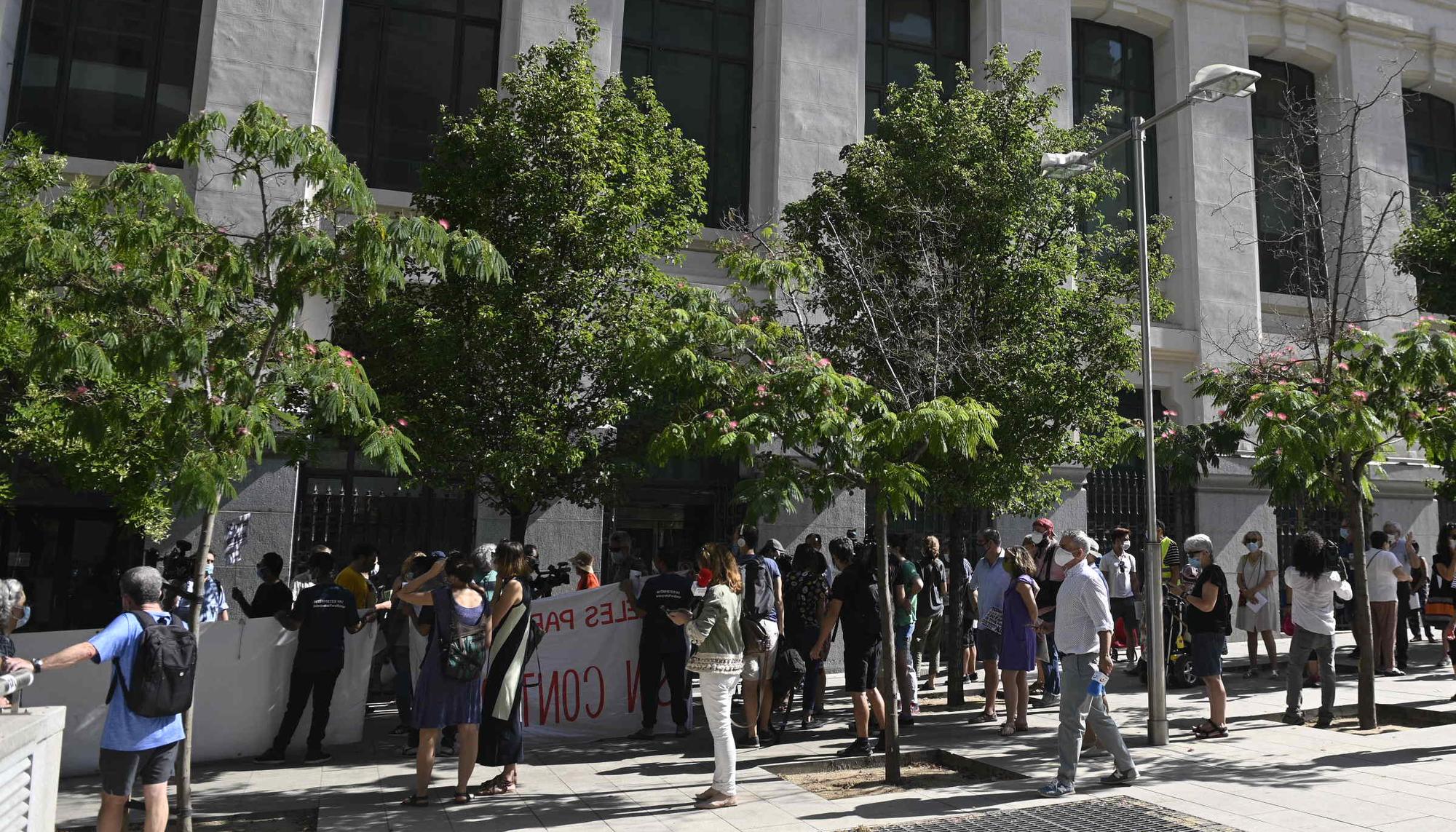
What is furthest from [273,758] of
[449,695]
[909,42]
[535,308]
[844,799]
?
[909,42]

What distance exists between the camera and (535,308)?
11.4 metres

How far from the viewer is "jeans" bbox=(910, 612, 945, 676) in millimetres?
12383

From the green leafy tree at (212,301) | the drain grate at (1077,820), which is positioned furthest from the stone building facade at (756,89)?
the drain grate at (1077,820)

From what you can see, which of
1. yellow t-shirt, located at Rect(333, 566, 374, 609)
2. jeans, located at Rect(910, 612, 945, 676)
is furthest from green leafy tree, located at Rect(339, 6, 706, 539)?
jeans, located at Rect(910, 612, 945, 676)

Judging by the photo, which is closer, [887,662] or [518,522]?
[887,662]

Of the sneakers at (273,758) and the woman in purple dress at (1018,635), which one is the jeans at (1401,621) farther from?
the sneakers at (273,758)

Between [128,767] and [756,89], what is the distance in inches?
586

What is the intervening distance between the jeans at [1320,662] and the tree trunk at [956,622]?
3416 millimetres

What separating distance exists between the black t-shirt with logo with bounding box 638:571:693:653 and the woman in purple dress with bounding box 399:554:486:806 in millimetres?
2858

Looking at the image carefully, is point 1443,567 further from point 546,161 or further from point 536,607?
point 546,161

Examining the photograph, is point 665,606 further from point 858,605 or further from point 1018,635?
point 1018,635

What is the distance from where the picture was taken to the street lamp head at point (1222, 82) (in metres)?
9.54

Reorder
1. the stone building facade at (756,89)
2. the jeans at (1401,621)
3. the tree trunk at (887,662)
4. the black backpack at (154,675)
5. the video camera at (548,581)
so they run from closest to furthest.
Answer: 1. the black backpack at (154,675)
2. the tree trunk at (887,662)
3. the video camera at (548,581)
4. the jeans at (1401,621)
5. the stone building facade at (756,89)

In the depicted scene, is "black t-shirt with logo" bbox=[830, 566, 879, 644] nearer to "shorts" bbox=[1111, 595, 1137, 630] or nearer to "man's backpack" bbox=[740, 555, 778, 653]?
"man's backpack" bbox=[740, 555, 778, 653]
